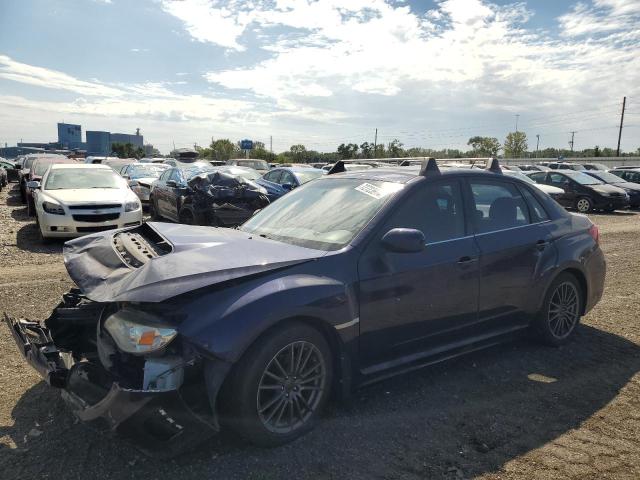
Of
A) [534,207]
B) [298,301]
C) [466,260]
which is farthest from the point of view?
[534,207]

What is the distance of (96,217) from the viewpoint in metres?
9.27

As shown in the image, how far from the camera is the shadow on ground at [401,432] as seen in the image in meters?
2.78

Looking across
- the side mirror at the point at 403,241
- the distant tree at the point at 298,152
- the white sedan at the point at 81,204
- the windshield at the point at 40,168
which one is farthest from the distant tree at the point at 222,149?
the side mirror at the point at 403,241

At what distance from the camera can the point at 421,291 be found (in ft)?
11.6

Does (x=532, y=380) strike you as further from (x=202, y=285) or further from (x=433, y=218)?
(x=202, y=285)

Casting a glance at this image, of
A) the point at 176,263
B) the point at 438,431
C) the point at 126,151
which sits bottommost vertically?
the point at 438,431

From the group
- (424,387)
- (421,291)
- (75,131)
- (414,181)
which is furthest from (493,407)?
(75,131)

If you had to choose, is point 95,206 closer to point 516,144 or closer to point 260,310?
point 260,310

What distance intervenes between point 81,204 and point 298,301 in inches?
304

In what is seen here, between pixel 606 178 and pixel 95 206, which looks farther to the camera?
pixel 606 178

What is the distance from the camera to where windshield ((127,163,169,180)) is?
675 inches

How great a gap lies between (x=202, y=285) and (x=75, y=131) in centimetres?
14501

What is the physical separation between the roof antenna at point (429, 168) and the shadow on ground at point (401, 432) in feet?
5.40

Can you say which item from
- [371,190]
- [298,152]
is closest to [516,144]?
[298,152]
